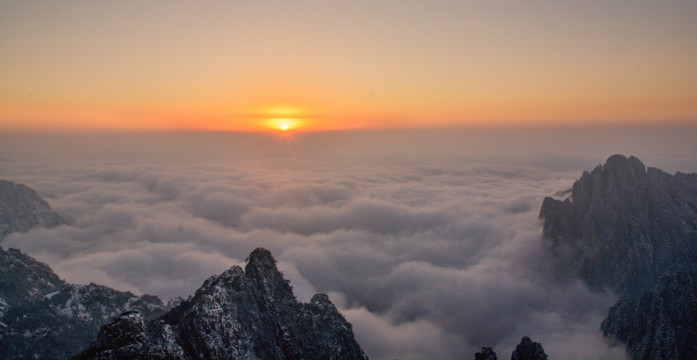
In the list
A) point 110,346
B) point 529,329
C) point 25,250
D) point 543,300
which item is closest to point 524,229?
point 543,300

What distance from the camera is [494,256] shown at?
160 m

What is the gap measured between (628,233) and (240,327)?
14549 cm

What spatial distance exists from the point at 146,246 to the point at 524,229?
7739 inches

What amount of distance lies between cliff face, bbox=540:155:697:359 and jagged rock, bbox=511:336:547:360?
5347 cm

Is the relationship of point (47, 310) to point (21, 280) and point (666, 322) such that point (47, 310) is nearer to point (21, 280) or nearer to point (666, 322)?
point (21, 280)

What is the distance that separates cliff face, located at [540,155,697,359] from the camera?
302ft

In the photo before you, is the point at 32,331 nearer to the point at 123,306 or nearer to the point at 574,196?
Result: the point at 123,306

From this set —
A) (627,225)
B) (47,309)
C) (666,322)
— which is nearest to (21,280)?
(47,309)

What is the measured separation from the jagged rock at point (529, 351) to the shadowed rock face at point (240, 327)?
24.5 metres

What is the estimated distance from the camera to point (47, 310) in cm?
8238

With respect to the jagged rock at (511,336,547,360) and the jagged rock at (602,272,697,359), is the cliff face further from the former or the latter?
the jagged rock at (511,336,547,360)

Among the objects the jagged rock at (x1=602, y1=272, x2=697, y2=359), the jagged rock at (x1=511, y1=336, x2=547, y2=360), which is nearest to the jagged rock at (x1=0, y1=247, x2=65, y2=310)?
the jagged rock at (x1=511, y1=336, x2=547, y2=360)

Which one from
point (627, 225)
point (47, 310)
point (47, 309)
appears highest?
point (627, 225)

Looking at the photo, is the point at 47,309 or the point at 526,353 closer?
the point at 526,353
